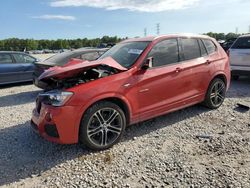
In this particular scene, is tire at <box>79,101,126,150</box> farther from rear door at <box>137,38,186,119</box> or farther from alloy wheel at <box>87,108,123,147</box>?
rear door at <box>137,38,186,119</box>

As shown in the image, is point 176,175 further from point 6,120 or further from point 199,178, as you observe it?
point 6,120

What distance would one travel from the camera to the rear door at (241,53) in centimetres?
864

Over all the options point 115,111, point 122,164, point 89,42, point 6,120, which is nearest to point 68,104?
point 115,111

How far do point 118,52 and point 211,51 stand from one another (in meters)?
2.12

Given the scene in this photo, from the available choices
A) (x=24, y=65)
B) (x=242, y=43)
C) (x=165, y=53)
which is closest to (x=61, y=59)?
(x=24, y=65)

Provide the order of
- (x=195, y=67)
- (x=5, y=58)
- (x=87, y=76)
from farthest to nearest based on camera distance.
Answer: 1. (x=5, y=58)
2. (x=195, y=67)
3. (x=87, y=76)

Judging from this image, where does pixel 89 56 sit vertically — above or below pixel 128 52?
below

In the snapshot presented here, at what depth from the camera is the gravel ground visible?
130 inches

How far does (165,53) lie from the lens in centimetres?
492

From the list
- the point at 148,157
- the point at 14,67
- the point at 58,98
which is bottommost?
the point at 148,157

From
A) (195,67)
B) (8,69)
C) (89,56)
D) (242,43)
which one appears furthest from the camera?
(8,69)

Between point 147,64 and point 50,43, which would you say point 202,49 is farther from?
point 50,43

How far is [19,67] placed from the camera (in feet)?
32.8

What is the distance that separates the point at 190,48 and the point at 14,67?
23.3 ft
